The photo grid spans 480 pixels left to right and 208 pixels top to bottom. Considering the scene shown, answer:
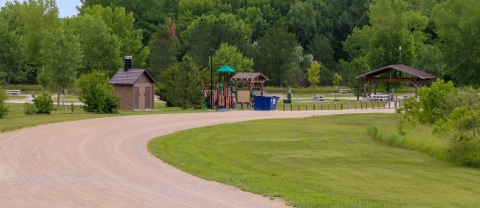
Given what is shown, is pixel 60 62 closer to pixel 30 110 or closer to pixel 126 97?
pixel 126 97

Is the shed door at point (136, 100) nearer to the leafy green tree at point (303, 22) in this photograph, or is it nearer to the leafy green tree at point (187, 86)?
the leafy green tree at point (187, 86)

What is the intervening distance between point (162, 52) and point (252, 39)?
30468 mm

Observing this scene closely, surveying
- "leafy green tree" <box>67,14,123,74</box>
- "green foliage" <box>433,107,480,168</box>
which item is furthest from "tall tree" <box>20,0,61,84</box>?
"green foliage" <box>433,107,480,168</box>

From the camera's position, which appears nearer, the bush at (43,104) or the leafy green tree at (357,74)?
the bush at (43,104)

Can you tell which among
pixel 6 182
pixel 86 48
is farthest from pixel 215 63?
pixel 6 182

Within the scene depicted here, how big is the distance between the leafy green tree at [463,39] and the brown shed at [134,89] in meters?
37.0

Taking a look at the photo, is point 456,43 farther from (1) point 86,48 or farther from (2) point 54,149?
(2) point 54,149

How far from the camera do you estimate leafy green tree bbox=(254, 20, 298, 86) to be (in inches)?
4038

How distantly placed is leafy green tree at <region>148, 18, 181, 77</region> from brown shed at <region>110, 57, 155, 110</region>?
50869 millimetres

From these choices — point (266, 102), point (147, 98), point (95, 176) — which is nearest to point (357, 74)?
point (266, 102)

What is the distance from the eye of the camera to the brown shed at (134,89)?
52719 millimetres

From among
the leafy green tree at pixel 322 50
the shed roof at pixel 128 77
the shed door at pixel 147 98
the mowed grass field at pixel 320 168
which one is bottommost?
the mowed grass field at pixel 320 168

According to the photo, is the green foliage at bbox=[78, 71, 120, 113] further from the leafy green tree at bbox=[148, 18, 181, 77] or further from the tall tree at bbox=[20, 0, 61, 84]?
the leafy green tree at bbox=[148, 18, 181, 77]

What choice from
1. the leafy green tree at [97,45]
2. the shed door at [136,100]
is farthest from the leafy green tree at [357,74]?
the shed door at [136,100]
